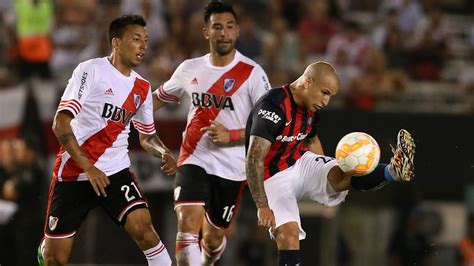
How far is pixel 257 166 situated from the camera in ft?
31.2

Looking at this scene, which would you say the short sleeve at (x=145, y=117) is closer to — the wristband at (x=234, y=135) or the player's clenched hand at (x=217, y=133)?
the player's clenched hand at (x=217, y=133)

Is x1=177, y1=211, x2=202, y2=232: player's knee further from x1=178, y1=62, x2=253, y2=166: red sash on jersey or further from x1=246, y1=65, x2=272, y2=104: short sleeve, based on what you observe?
x1=246, y1=65, x2=272, y2=104: short sleeve

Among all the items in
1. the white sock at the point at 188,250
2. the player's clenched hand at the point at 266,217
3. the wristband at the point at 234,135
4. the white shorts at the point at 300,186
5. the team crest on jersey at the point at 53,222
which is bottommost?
the white sock at the point at 188,250

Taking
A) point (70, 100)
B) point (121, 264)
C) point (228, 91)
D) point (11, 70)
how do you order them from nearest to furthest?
point (70, 100) < point (228, 91) < point (11, 70) < point (121, 264)

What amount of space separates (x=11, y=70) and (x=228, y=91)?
6658 millimetres

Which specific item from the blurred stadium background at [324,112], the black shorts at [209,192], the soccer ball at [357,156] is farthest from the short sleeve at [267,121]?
the blurred stadium background at [324,112]

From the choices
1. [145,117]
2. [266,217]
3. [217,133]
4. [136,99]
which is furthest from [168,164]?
[266,217]

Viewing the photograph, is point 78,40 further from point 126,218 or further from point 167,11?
point 126,218

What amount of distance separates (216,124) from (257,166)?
44.5 inches

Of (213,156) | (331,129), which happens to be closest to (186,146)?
(213,156)

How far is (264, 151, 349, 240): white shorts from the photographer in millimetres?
9922

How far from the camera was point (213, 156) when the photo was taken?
35.3ft

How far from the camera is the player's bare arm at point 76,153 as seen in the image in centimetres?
926

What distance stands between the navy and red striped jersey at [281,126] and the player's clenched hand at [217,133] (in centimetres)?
44
